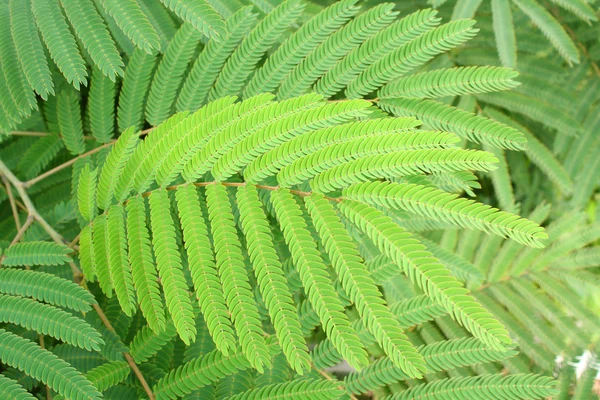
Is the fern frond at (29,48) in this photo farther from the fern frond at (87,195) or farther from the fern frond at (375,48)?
the fern frond at (375,48)

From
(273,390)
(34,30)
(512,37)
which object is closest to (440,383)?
(273,390)

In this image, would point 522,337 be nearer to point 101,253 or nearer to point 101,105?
point 101,253

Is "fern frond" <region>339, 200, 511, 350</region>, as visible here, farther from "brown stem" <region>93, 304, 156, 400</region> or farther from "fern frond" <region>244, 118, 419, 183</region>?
"brown stem" <region>93, 304, 156, 400</region>

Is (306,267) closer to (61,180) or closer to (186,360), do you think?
(186,360)

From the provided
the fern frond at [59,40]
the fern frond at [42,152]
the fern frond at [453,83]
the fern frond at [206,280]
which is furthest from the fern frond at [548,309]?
the fern frond at [42,152]

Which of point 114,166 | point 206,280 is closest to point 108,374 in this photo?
point 206,280
